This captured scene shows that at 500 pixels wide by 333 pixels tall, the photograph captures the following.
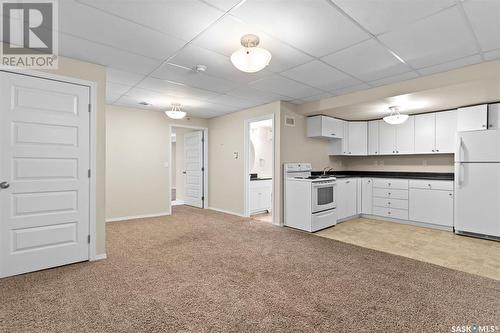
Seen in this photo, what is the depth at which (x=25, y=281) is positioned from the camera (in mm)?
2502

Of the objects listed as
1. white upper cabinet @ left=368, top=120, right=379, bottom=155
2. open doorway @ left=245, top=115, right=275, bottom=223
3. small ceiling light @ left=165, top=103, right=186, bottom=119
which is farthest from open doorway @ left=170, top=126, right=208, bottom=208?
white upper cabinet @ left=368, top=120, right=379, bottom=155

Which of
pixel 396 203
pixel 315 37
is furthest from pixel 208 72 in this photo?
pixel 396 203

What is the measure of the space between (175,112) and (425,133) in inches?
202

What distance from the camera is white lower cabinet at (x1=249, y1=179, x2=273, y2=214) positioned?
587cm

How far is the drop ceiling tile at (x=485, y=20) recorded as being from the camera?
1.93m

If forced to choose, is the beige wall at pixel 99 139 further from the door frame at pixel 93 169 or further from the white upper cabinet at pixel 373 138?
the white upper cabinet at pixel 373 138

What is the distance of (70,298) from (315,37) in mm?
3375

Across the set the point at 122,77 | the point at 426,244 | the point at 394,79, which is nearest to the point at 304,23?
the point at 394,79

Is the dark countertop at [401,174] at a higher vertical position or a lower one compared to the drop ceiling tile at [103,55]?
lower

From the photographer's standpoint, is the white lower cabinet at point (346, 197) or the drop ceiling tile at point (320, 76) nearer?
the drop ceiling tile at point (320, 76)

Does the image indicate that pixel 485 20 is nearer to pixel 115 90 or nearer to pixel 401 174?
pixel 401 174

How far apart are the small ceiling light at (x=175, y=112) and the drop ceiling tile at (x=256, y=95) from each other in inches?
43.1

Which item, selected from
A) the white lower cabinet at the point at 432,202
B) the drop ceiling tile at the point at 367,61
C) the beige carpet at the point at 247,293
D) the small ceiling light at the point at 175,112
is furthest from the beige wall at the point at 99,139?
the white lower cabinet at the point at 432,202

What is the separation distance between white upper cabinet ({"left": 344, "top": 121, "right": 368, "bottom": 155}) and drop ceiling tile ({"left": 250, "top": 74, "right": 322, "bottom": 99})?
2.18m
